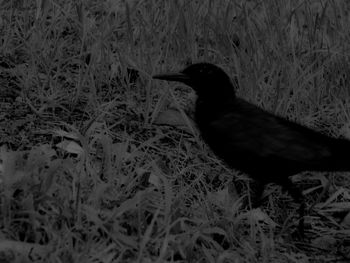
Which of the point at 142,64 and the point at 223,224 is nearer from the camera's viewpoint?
the point at 223,224

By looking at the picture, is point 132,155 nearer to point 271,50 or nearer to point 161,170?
point 161,170

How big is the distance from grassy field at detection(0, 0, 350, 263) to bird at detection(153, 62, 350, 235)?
17cm

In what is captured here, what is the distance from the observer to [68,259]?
2674 mm

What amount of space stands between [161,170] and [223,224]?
0.58m

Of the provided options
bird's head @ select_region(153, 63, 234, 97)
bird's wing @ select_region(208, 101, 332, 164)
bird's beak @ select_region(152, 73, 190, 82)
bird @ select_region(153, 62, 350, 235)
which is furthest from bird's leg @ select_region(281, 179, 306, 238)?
bird's beak @ select_region(152, 73, 190, 82)

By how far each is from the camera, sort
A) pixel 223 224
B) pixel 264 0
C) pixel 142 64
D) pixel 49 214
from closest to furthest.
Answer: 1. pixel 49 214
2. pixel 223 224
3. pixel 142 64
4. pixel 264 0

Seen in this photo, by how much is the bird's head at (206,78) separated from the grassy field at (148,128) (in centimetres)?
17

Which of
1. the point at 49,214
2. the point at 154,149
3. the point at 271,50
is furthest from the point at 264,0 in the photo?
the point at 49,214

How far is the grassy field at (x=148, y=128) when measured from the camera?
2904 millimetres

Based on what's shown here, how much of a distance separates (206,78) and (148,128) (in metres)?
0.45

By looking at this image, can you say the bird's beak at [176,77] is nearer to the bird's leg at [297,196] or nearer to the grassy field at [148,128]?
the grassy field at [148,128]

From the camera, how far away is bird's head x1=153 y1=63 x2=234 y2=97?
3.83 metres

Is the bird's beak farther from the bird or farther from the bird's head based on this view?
the bird

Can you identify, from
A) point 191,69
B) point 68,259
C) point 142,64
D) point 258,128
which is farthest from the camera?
point 142,64
